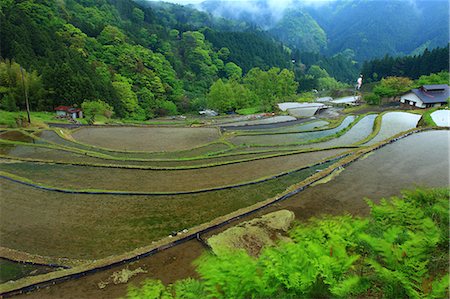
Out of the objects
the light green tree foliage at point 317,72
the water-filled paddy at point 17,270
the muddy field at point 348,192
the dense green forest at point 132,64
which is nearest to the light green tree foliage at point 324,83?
the light green tree foliage at point 317,72

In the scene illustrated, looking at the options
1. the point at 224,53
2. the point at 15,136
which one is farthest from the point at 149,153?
the point at 224,53

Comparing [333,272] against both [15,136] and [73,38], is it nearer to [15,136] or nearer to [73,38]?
[15,136]

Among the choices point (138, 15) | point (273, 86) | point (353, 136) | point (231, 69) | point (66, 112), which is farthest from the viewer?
point (138, 15)

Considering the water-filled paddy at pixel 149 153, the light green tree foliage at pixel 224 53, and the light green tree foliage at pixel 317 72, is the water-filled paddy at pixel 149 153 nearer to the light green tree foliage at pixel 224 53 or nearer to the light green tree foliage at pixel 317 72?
the light green tree foliage at pixel 224 53

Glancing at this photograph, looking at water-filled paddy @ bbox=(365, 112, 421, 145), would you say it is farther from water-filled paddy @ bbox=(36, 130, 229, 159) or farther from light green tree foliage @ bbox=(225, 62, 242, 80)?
light green tree foliage @ bbox=(225, 62, 242, 80)

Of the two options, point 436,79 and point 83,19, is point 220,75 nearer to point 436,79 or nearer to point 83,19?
point 83,19

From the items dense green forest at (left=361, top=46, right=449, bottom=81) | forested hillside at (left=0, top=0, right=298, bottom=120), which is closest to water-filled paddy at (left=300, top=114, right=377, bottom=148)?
forested hillside at (left=0, top=0, right=298, bottom=120)
